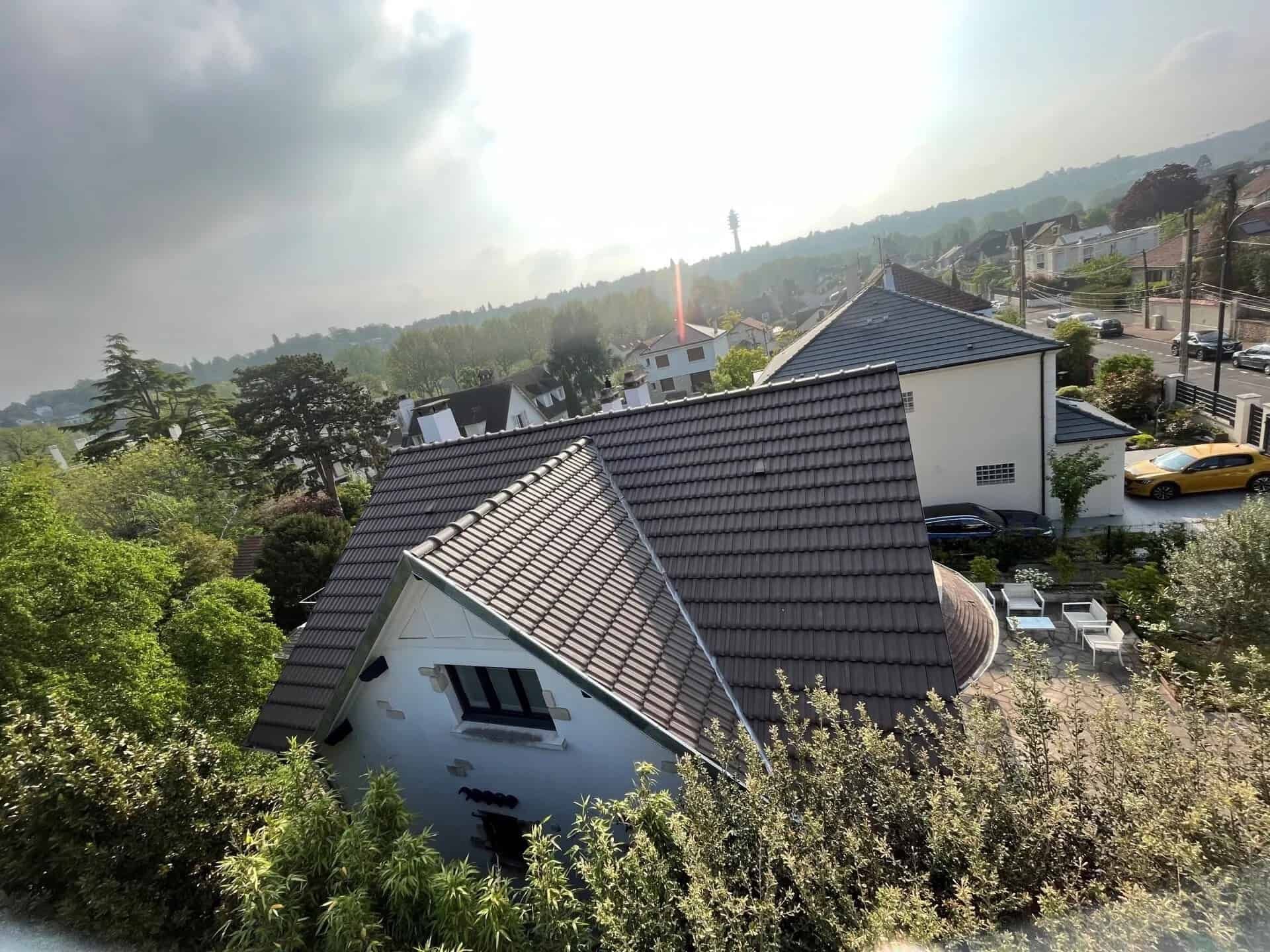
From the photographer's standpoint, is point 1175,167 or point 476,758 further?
point 1175,167

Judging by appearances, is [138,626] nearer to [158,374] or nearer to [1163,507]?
[1163,507]

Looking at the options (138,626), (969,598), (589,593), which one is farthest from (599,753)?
(138,626)

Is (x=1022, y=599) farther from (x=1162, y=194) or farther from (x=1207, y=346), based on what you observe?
(x=1162, y=194)

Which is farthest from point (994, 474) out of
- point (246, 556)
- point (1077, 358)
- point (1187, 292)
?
point (246, 556)

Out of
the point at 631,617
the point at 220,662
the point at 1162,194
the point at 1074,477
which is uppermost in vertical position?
the point at 1162,194

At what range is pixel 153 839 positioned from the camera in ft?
15.1

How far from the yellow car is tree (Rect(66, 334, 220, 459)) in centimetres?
4683

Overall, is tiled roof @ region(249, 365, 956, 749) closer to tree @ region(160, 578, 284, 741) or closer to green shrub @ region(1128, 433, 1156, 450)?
tree @ region(160, 578, 284, 741)

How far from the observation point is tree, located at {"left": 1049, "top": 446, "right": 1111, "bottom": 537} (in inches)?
595

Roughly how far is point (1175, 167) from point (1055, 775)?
12857 cm

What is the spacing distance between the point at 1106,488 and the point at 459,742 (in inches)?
815

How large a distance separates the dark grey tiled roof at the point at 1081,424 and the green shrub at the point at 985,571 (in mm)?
5600

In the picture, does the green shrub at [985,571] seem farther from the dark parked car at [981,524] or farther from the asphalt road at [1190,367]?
the asphalt road at [1190,367]

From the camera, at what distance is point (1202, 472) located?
669 inches
